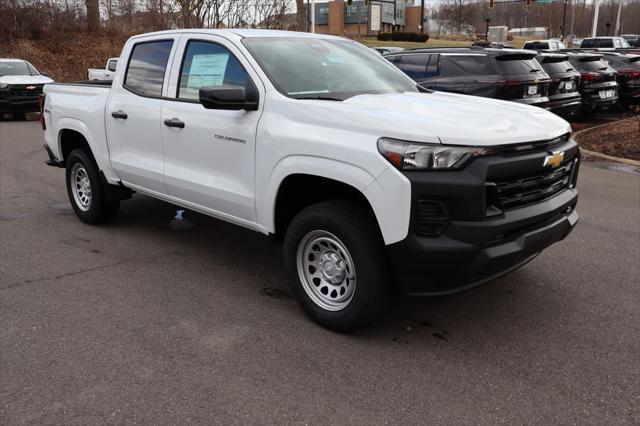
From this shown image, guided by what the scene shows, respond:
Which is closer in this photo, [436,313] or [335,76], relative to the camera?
[436,313]

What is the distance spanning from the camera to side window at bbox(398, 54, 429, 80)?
37.0 feet

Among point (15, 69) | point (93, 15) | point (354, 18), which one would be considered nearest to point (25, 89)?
point (15, 69)

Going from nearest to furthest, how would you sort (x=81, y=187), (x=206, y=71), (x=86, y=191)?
(x=206, y=71) → (x=86, y=191) → (x=81, y=187)

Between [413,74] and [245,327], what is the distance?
845 cm

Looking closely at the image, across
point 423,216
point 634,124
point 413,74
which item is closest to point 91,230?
point 423,216

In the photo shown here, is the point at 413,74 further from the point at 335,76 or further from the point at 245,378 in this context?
the point at 245,378

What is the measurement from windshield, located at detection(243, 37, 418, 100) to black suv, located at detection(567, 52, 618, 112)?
11.1 metres

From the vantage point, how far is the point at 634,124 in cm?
1312

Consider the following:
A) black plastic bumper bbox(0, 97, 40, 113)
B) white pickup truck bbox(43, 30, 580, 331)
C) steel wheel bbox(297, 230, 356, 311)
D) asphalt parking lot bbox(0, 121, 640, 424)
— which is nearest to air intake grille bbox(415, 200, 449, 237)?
white pickup truck bbox(43, 30, 580, 331)

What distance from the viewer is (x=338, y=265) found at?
3.87m

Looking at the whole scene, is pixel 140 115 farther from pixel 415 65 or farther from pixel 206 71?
pixel 415 65

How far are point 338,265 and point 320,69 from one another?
157cm

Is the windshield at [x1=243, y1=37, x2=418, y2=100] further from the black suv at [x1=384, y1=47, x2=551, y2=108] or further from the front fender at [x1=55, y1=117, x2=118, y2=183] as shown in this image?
the black suv at [x1=384, y1=47, x2=551, y2=108]

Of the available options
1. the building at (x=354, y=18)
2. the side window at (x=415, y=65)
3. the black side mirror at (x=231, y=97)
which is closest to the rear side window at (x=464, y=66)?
the side window at (x=415, y=65)
